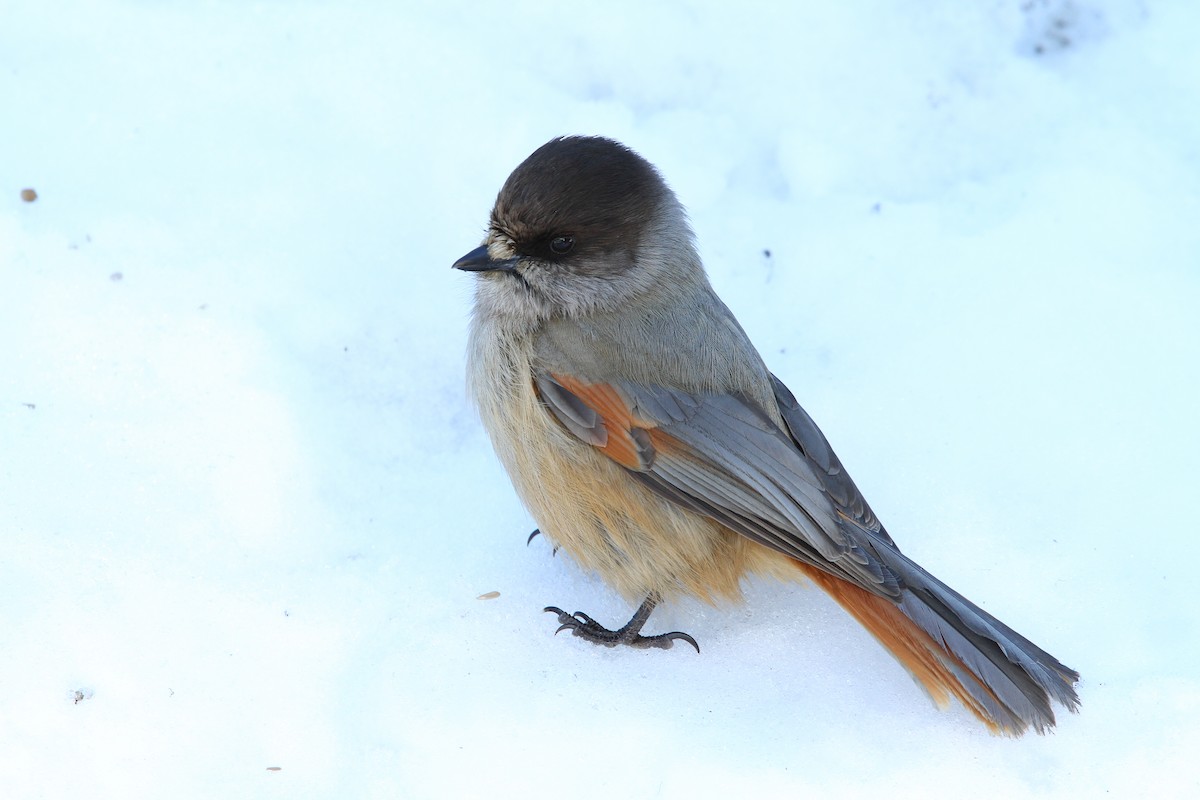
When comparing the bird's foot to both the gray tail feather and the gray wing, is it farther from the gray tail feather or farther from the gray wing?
the gray tail feather

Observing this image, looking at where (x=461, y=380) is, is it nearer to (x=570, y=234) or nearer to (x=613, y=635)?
(x=570, y=234)

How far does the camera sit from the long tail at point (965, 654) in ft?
12.0

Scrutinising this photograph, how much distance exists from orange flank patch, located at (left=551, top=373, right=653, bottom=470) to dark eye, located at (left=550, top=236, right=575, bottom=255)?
50 cm

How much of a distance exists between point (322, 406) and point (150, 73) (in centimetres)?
194

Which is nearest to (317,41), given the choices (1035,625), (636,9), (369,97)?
(369,97)

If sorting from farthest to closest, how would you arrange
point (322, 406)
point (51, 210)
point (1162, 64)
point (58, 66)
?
point (1162, 64)
point (58, 66)
point (51, 210)
point (322, 406)

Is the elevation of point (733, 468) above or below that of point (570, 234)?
below

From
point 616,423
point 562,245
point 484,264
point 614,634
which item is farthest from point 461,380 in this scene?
point 614,634

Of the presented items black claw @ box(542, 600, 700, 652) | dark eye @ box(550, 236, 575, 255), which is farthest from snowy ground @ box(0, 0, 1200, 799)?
dark eye @ box(550, 236, 575, 255)

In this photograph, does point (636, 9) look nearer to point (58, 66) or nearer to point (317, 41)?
point (317, 41)

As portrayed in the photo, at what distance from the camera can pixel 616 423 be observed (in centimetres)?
394

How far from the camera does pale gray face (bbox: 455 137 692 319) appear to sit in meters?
4.12

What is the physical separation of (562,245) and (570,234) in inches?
1.9

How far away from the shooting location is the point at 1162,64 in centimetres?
593
